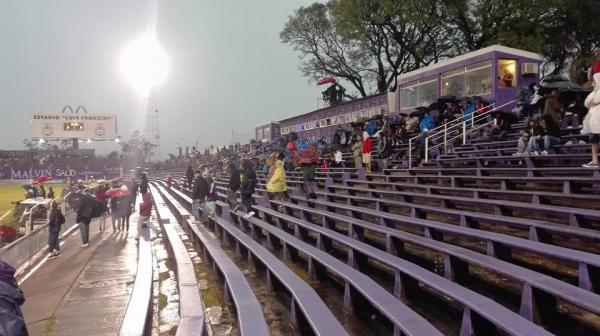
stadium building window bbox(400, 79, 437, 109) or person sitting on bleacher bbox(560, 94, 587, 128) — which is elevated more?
stadium building window bbox(400, 79, 437, 109)

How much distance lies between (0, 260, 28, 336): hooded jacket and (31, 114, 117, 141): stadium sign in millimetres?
57518

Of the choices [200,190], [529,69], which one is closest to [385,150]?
[200,190]

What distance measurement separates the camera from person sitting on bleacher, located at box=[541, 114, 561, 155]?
8742 millimetres

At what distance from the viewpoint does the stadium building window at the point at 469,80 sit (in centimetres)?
1631

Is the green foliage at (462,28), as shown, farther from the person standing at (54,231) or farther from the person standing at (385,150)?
the person standing at (54,231)

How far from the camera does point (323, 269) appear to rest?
5797 mm

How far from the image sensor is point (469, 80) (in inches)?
674

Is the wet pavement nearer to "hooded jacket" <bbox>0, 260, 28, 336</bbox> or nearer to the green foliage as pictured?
"hooded jacket" <bbox>0, 260, 28, 336</bbox>

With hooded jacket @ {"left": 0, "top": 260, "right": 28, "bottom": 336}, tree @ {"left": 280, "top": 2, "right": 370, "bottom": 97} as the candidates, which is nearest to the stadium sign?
tree @ {"left": 280, "top": 2, "right": 370, "bottom": 97}

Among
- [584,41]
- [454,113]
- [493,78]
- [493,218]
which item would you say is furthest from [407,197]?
[584,41]

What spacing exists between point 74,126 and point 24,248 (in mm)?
50126

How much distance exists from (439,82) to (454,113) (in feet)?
11.0

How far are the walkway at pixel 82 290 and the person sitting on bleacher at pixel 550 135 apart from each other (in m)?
7.49

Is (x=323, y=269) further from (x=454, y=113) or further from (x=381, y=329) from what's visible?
(x=454, y=113)
